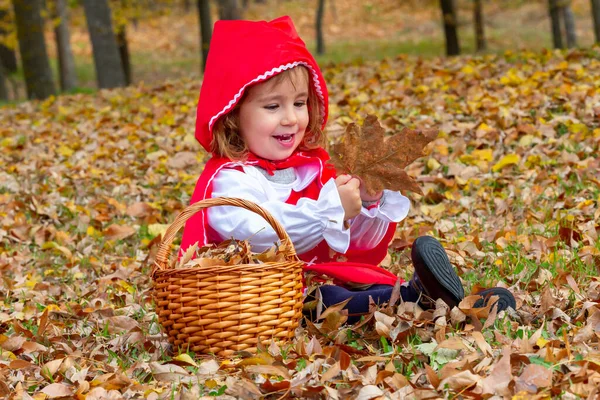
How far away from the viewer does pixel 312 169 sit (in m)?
3.34

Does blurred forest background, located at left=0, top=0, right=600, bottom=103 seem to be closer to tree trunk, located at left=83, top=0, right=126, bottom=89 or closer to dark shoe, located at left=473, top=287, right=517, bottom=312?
tree trunk, located at left=83, top=0, right=126, bottom=89

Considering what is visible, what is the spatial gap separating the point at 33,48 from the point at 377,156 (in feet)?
33.5

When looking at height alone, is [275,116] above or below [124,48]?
below

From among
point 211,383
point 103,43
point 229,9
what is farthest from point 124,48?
point 211,383

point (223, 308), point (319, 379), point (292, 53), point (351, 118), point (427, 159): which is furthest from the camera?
point (351, 118)

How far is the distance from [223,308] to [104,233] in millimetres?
2536

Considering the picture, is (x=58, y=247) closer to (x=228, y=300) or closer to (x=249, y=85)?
(x=249, y=85)

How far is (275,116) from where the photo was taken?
317cm

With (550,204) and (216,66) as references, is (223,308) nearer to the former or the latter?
(216,66)

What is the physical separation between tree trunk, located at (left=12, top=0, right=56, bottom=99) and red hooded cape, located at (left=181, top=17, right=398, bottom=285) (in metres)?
9.41

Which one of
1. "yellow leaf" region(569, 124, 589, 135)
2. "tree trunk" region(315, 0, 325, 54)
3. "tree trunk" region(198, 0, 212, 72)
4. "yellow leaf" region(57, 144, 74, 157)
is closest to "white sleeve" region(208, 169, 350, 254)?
"yellow leaf" region(569, 124, 589, 135)

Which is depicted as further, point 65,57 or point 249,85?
point 65,57

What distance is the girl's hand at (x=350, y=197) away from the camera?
2.91 meters

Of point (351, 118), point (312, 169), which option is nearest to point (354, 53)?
point (351, 118)
